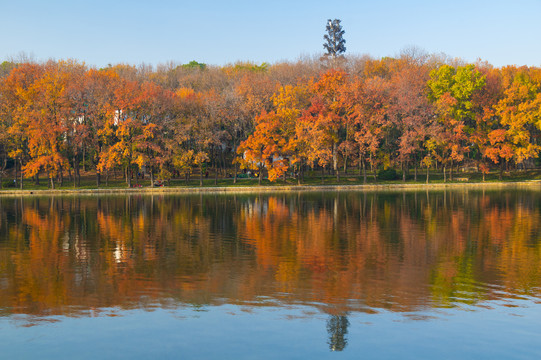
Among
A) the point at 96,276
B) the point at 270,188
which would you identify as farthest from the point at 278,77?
the point at 96,276

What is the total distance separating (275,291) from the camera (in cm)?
1772

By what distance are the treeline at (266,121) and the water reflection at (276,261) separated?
42.1 metres

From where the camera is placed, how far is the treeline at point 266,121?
8144cm

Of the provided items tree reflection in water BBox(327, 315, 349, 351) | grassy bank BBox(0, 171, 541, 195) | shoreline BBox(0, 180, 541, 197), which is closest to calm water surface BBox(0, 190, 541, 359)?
tree reflection in water BBox(327, 315, 349, 351)

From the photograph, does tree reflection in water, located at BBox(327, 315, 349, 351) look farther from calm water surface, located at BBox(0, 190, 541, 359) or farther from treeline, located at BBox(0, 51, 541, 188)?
treeline, located at BBox(0, 51, 541, 188)

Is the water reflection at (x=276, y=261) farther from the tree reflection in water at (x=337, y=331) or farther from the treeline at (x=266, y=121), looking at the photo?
the treeline at (x=266, y=121)

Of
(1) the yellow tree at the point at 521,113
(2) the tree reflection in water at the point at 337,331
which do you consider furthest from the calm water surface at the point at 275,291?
(1) the yellow tree at the point at 521,113

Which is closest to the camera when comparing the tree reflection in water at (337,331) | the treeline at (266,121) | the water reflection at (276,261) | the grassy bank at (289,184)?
the tree reflection in water at (337,331)

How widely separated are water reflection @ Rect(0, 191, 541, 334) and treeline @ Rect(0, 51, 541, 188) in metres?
42.1

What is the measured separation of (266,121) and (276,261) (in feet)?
212

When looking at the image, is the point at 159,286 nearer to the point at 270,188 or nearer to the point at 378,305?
the point at 378,305

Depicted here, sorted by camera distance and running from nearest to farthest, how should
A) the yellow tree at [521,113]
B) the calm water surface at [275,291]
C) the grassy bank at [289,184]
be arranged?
the calm water surface at [275,291] → the grassy bank at [289,184] → the yellow tree at [521,113]

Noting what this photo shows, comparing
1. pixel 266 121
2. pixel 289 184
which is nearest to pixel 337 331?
pixel 266 121

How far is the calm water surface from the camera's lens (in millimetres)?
12906
